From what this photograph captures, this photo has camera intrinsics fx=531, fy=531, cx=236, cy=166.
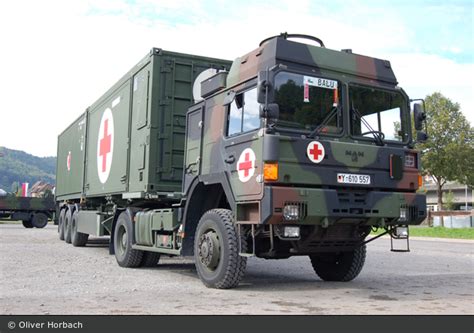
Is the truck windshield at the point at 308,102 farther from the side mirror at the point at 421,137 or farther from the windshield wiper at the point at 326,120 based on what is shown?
the side mirror at the point at 421,137

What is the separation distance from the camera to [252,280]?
28.8ft

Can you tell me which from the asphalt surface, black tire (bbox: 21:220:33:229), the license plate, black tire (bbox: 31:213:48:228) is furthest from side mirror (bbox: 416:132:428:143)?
black tire (bbox: 21:220:33:229)

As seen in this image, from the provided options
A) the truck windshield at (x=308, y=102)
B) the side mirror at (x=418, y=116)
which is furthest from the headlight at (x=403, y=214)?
the truck windshield at (x=308, y=102)

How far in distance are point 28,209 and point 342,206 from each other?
94.0 ft

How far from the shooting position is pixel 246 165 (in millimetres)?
6883

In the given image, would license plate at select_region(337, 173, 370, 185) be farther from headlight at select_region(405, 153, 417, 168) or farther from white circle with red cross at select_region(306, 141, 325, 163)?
headlight at select_region(405, 153, 417, 168)

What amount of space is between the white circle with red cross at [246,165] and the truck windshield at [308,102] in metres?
0.56

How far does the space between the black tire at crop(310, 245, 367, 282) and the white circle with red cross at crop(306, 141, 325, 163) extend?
2162 mm

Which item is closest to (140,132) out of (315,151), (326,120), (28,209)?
(326,120)

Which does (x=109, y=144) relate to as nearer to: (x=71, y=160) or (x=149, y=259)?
(x=149, y=259)

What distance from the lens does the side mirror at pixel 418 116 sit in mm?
7734

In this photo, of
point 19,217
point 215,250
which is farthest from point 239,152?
point 19,217
